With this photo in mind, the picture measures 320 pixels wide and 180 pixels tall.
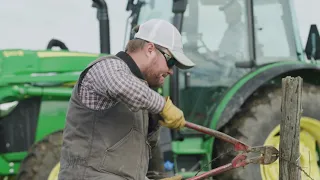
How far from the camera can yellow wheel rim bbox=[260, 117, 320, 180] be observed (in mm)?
6277

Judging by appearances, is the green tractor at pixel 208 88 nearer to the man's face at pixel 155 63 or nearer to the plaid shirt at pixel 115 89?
the man's face at pixel 155 63

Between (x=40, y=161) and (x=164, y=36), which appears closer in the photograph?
(x=164, y=36)

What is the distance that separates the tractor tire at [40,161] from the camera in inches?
224

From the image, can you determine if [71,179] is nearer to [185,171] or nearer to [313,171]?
[185,171]

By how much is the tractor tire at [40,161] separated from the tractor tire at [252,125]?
5.05 feet

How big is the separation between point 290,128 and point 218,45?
2.19 meters

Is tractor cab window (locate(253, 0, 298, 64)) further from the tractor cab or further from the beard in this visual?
the beard

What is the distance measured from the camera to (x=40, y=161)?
5.71 meters

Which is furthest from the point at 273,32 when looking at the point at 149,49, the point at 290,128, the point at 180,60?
the point at 149,49

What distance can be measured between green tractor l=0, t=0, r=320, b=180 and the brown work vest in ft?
7.94

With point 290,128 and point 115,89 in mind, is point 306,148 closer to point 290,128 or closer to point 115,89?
point 290,128

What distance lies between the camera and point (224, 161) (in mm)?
6141

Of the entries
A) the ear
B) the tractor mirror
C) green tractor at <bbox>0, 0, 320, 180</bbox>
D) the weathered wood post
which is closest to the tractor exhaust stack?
green tractor at <bbox>0, 0, 320, 180</bbox>

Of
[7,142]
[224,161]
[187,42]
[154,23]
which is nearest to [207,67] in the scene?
[187,42]
